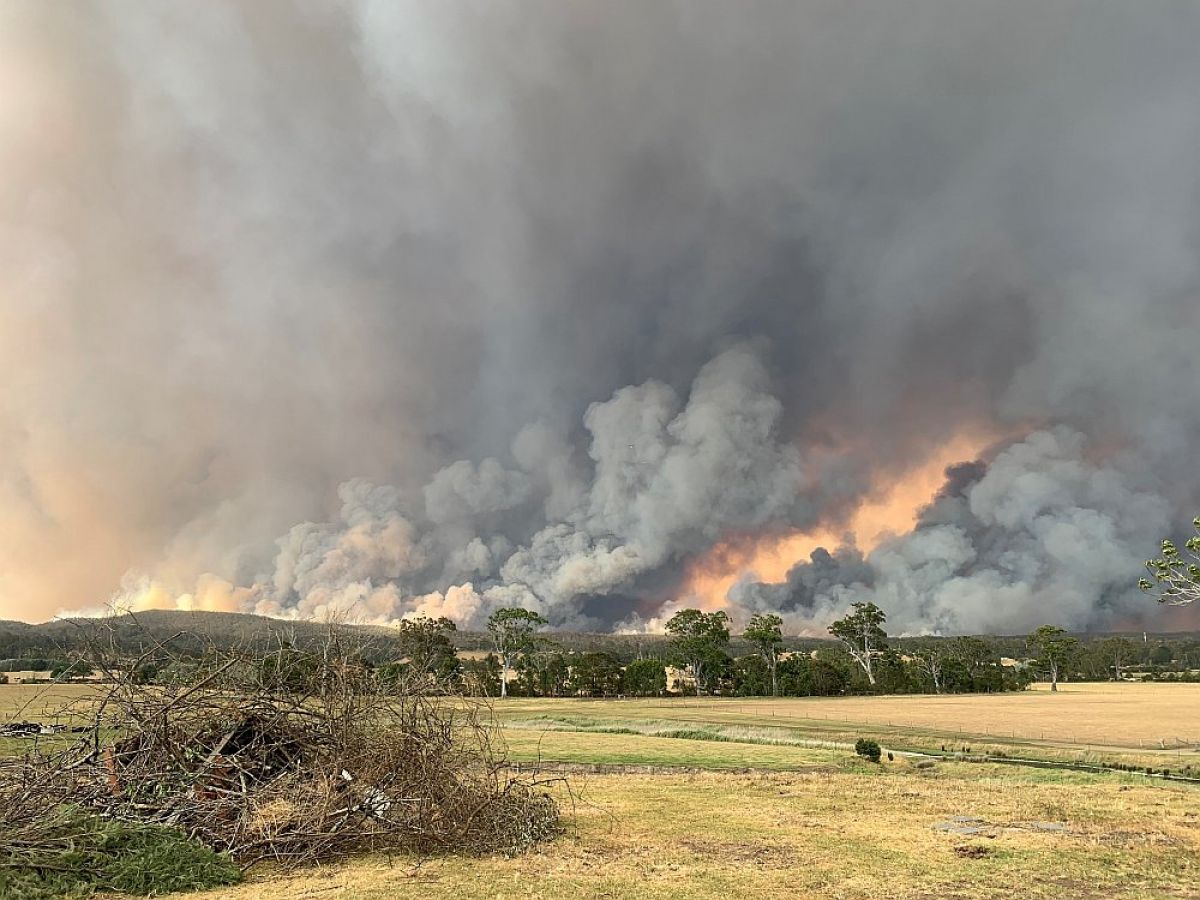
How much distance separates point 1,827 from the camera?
38.5ft

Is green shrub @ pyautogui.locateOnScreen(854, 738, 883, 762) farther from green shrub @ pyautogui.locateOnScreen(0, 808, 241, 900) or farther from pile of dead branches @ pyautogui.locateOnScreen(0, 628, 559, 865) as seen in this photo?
green shrub @ pyautogui.locateOnScreen(0, 808, 241, 900)

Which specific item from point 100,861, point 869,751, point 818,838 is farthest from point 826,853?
point 869,751

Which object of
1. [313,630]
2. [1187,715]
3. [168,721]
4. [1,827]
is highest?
[313,630]

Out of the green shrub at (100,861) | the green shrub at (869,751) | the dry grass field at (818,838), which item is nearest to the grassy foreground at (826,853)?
the dry grass field at (818,838)

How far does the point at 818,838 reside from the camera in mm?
17094

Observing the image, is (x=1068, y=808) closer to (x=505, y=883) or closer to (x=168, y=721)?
(x=505, y=883)

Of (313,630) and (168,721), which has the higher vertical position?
(313,630)

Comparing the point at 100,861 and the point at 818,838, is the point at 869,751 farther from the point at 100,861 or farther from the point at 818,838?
the point at 100,861

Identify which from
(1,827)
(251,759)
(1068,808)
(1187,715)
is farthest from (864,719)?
(1,827)

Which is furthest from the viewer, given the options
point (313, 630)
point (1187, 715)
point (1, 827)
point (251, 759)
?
point (1187, 715)

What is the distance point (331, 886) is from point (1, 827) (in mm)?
4909

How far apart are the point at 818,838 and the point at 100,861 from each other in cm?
1359

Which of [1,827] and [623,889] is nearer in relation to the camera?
[1,827]

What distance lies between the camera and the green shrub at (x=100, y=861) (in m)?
11.4
